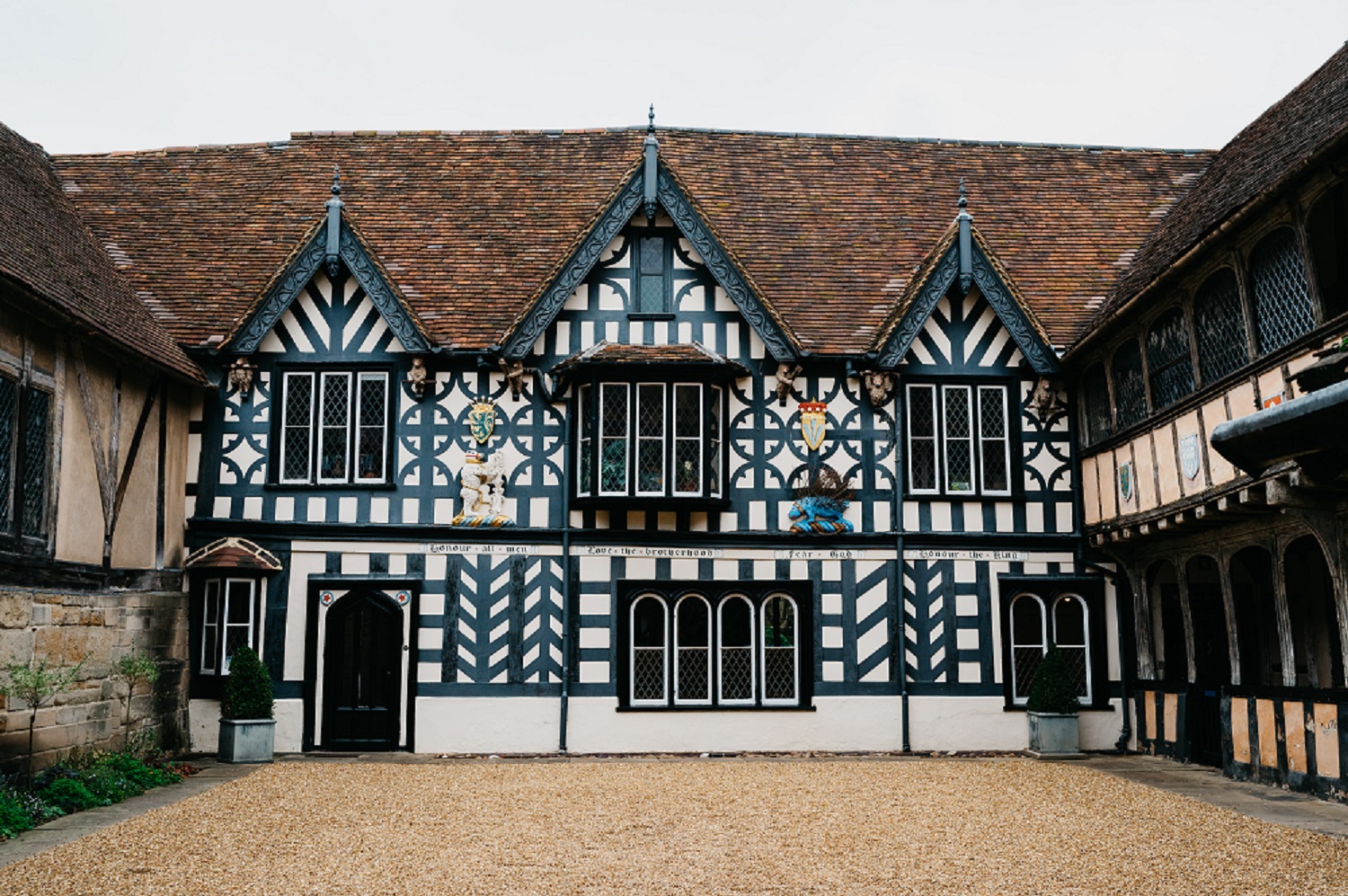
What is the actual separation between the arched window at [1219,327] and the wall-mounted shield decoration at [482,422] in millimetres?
9159

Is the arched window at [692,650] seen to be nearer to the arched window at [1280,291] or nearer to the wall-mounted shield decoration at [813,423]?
the wall-mounted shield decoration at [813,423]

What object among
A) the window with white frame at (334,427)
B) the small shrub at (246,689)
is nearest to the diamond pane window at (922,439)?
the window with white frame at (334,427)

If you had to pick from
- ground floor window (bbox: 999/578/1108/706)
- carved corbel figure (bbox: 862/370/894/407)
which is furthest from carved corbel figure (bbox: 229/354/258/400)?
ground floor window (bbox: 999/578/1108/706)

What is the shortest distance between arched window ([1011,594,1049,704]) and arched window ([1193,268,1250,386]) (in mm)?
4713

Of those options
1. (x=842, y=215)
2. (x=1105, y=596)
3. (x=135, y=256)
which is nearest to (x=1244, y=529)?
(x=1105, y=596)

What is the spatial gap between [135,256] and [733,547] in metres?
10.1

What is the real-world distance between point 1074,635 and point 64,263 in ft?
47.1

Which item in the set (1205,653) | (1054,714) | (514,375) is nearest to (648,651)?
(514,375)

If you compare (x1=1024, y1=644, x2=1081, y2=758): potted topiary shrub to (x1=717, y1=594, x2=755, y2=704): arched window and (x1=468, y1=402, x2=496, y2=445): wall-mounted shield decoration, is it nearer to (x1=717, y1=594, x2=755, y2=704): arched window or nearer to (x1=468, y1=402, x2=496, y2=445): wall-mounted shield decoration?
(x1=717, y1=594, x2=755, y2=704): arched window

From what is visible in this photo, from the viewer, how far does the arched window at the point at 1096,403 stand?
16531mm

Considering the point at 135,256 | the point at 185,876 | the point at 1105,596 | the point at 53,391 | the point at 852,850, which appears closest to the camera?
the point at 185,876

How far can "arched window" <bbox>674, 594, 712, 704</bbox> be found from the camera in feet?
54.6

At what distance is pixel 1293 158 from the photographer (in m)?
11.8

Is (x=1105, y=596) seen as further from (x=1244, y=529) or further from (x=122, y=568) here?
(x=122, y=568)
